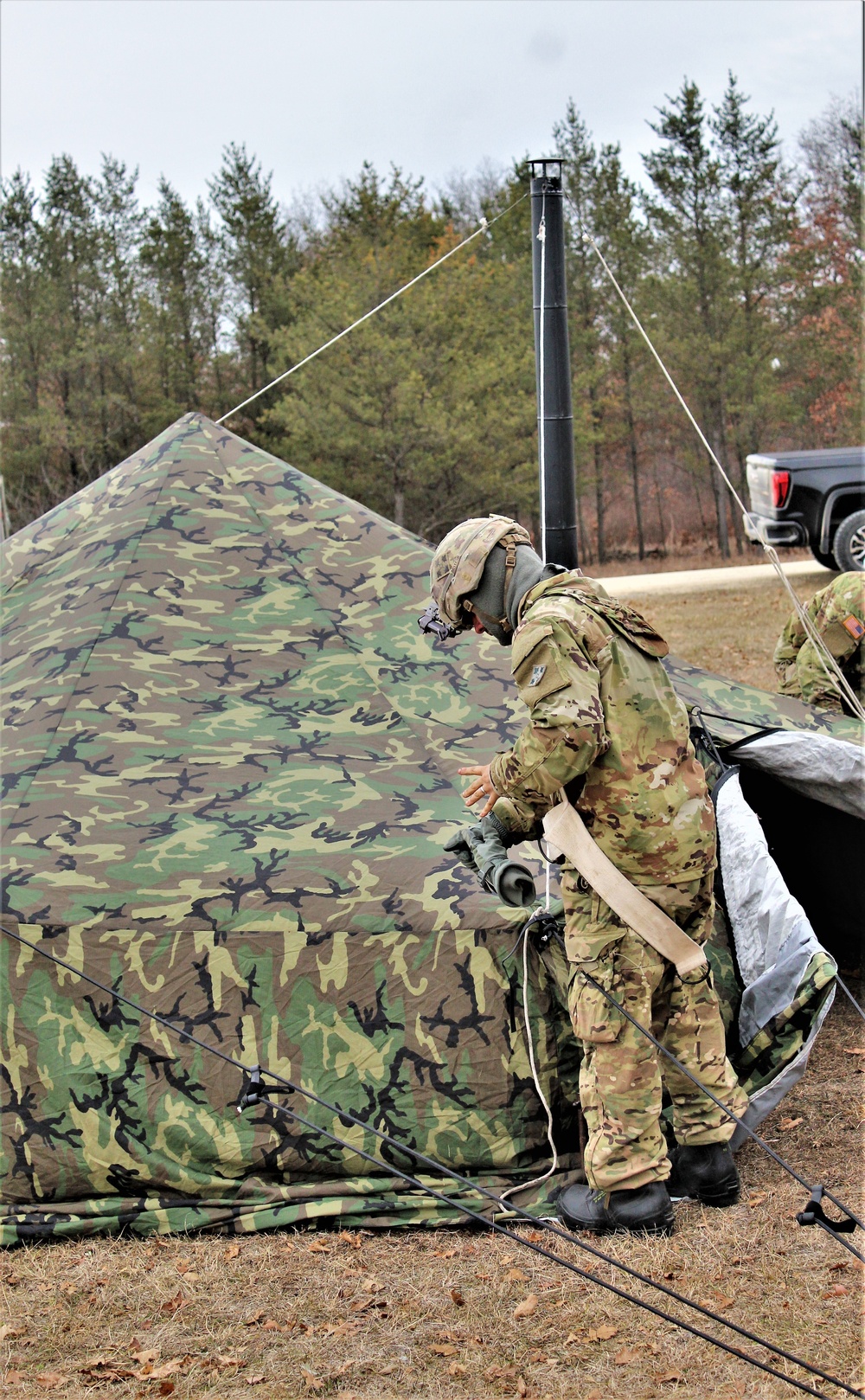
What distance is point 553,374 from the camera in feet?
17.5

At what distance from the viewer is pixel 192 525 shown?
17.7 ft

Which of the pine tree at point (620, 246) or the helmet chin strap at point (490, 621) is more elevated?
the pine tree at point (620, 246)

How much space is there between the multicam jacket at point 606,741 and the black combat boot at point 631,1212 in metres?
0.90

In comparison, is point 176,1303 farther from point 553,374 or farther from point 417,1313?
point 553,374

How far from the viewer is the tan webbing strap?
12.0ft

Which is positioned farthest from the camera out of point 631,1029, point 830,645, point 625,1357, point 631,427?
point 631,427

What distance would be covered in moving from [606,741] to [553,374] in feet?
7.41

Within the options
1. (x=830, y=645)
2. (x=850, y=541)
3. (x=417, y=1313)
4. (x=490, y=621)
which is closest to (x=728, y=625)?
(x=850, y=541)

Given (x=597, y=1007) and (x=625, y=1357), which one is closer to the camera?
(x=625, y=1357)

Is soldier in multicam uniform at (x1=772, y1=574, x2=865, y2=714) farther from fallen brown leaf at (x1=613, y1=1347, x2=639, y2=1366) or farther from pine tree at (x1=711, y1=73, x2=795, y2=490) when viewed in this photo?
pine tree at (x1=711, y1=73, x2=795, y2=490)

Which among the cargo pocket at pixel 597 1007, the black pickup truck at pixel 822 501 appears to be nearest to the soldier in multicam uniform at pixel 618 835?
the cargo pocket at pixel 597 1007

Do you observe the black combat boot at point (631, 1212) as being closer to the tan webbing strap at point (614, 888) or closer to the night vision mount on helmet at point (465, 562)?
the tan webbing strap at point (614, 888)

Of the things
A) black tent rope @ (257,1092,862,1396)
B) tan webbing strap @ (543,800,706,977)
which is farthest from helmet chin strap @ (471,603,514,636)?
black tent rope @ (257,1092,862,1396)

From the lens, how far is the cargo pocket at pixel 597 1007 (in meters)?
3.68
